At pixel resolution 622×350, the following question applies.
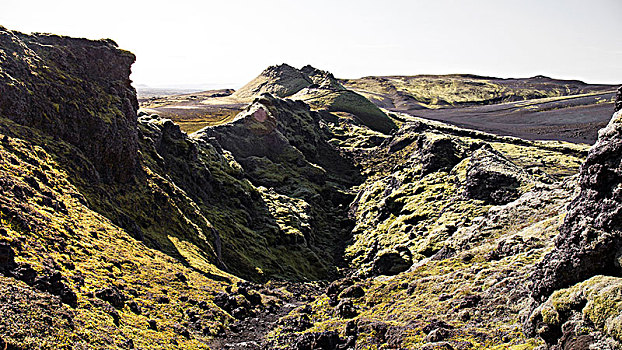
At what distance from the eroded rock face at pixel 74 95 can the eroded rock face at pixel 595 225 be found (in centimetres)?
4811

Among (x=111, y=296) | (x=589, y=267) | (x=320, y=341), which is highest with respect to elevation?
(x=589, y=267)

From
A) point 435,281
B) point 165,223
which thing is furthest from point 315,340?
point 165,223

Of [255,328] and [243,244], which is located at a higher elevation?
[243,244]

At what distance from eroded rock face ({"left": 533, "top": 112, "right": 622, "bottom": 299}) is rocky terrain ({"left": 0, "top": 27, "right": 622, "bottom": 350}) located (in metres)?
0.09

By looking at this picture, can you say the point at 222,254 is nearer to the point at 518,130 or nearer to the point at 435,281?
the point at 435,281

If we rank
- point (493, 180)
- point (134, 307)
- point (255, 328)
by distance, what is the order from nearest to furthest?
point (134, 307) → point (255, 328) → point (493, 180)

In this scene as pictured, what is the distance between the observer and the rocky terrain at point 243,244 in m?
20.4

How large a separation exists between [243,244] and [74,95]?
111 ft

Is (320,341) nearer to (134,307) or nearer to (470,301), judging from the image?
(470,301)

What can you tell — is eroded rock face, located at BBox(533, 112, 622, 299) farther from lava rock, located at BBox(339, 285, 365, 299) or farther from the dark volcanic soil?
the dark volcanic soil

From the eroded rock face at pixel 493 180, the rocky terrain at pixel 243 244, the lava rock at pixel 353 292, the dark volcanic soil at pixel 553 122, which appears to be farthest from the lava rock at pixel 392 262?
the dark volcanic soil at pixel 553 122

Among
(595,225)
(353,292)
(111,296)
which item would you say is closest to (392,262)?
(353,292)

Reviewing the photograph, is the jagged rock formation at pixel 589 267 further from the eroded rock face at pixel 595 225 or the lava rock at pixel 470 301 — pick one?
the lava rock at pixel 470 301

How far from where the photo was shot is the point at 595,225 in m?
19.2
